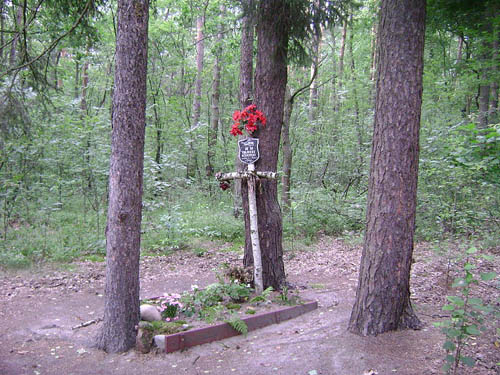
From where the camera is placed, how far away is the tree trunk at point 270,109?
6.13 meters

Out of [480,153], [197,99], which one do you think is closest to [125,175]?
[480,153]

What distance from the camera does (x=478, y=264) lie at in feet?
22.6

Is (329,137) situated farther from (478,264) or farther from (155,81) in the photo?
(478,264)

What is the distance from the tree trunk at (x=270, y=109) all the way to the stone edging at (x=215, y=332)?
821 mm

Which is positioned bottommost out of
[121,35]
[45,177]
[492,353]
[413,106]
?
[492,353]

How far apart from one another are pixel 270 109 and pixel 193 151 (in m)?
11.0

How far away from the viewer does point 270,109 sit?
6156 mm

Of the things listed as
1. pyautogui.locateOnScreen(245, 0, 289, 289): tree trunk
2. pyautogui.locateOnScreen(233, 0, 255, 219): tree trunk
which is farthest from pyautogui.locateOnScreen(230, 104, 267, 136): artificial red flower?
pyautogui.locateOnScreen(233, 0, 255, 219): tree trunk

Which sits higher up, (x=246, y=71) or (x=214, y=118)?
(x=214, y=118)

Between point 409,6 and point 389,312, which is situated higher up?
point 409,6

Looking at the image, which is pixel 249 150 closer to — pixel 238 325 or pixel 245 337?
pixel 238 325

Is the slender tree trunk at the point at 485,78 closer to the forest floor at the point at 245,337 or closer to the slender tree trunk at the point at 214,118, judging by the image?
the forest floor at the point at 245,337

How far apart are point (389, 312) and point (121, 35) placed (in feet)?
14.5

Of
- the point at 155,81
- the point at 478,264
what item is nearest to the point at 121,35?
the point at 478,264
